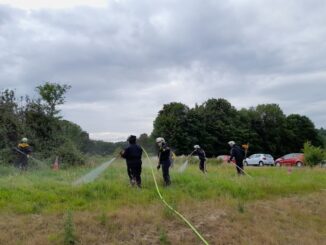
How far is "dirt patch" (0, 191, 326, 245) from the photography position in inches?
421

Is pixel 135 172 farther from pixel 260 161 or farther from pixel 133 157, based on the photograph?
pixel 260 161

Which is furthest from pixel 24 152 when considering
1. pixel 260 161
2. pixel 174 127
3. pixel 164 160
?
pixel 174 127

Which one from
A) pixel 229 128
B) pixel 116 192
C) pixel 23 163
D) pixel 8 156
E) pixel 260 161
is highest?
pixel 229 128

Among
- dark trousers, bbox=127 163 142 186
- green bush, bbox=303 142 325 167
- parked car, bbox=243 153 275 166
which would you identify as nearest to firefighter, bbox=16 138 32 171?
dark trousers, bbox=127 163 142 186

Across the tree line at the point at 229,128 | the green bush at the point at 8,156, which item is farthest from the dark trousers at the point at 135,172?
the tree line at the point at 229,128

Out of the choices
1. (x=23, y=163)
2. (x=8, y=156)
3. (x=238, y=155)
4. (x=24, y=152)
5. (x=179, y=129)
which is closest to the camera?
(x=24, y=152)

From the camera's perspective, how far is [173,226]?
11.6 meters

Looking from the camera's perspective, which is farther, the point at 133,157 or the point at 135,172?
the point at 135,172

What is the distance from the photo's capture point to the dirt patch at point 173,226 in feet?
35.1

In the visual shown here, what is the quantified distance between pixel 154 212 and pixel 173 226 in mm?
830

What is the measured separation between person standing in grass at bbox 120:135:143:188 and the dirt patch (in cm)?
230

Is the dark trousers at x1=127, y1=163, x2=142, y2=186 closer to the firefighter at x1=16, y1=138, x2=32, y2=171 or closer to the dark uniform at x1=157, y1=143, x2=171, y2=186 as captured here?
→ the dark uniform at x1=157, y1=143, x2=171, y2=186

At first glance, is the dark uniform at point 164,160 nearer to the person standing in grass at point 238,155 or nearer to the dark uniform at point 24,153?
the person standing in grass at point 238,155

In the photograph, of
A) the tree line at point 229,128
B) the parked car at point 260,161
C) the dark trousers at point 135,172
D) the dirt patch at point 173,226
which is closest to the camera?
the dirt patch at point 173,226
